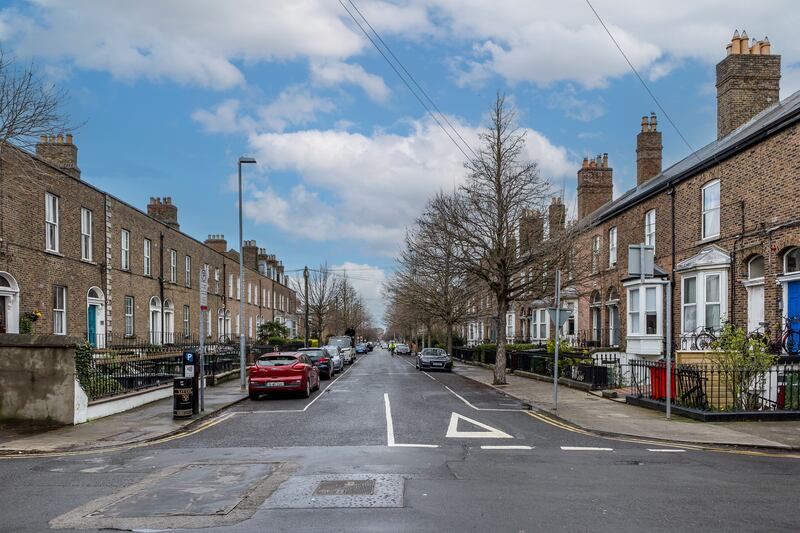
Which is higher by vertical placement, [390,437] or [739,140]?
[739,140]

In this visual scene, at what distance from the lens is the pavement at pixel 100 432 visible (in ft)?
36.8

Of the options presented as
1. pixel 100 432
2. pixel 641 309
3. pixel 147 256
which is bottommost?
pixel 100 432

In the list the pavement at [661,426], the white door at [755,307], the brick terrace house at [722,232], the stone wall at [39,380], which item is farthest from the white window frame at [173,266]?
the white door at [755,307]

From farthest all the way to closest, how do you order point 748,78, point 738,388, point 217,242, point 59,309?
point 217,242 → point 748,78 → point 59,309 → point 738,388

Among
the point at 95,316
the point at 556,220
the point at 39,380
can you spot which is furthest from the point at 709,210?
the point at 95,316

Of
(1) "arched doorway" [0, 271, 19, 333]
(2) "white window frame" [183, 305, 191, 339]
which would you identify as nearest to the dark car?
(2) "white window frame" [183, 305, 191, 339]

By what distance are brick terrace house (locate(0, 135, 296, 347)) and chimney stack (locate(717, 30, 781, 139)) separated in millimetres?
20077

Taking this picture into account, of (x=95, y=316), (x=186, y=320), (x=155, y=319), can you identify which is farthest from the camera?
(x=186, y=320)

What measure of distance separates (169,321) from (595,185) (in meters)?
26.4

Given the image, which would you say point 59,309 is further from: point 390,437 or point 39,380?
point 390,437

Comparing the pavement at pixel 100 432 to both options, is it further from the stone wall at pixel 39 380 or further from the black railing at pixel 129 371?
the black railing at pixel 129 371

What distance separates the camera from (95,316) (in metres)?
26.5

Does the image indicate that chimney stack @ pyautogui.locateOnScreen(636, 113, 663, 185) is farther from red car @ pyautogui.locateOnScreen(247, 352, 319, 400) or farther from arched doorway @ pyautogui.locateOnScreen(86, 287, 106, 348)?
arched doorway @ pyautogui.locateOnScreen(86, 287, 106, 348)

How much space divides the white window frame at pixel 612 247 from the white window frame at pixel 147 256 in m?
23.0
